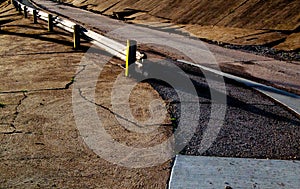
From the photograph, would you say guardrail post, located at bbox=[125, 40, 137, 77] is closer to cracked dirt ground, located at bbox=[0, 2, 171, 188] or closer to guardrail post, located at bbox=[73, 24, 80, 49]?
cracked dirt ground, located at bbox=[0, 2, 171, 188]

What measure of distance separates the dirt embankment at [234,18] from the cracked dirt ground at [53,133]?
26.1ft

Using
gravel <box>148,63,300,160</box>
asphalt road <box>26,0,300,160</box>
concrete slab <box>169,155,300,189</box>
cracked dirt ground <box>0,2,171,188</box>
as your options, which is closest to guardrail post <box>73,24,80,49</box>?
cracked dirt ground <box>0,2,171,188</box>

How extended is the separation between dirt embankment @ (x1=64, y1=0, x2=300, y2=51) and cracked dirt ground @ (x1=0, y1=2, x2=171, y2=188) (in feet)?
26.1

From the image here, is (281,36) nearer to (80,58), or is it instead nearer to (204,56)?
(204,56)

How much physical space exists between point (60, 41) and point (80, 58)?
333cm

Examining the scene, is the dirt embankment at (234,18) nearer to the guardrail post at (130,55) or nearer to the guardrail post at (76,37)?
the guardrail post at (76,37)

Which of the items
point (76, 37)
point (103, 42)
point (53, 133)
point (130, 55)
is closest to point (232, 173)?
point (53, 133)

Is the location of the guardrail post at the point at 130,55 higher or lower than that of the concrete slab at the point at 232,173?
higher

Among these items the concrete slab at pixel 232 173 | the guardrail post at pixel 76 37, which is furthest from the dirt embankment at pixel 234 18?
the concrete slab at pixel 232 173

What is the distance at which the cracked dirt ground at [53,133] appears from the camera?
4.22 m

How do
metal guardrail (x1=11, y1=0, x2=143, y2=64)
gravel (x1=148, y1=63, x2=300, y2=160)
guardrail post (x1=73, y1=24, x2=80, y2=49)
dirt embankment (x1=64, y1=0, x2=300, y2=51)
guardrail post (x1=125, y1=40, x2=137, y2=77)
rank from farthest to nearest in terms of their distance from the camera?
dirt embankment (x1=64, y1=0, x2=300, y2=51) → guardrail post (x1=73, y1=24, x2=80, y2=49) → metal guardrail (x1=11, y1=0, x2=143, y2=64) → guardrail post (x1=125, y1=40, x2=137, y2=77) → gravel (x1=148, y1=63, x2=300, y2=160)

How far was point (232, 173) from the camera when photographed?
4.39 meters

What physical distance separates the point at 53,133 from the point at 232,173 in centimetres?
292

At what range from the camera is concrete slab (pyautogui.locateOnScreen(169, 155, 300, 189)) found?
4.16 m
